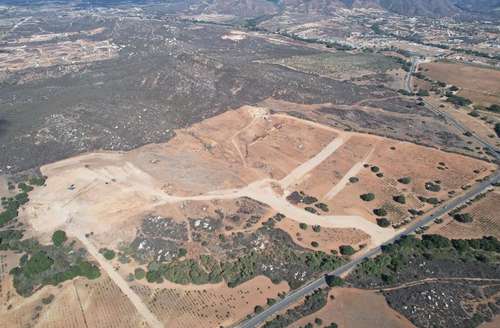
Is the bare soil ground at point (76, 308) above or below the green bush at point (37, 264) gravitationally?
below

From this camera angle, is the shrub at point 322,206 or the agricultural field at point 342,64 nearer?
the shrub at point 322,206

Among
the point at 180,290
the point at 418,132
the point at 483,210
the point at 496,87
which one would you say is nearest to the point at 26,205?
the point at 180,290

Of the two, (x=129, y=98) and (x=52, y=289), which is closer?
(x=52, y=289)

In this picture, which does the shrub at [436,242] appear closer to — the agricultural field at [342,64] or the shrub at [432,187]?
the shrub at [432,187]

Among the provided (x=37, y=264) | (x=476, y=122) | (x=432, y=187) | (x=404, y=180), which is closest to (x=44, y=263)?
(x=37, y=264)

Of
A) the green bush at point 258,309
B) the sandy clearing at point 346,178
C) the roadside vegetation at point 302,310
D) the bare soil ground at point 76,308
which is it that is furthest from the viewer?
the sandy clearing at point 346,178

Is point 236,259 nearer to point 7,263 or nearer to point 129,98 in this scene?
point 7,263

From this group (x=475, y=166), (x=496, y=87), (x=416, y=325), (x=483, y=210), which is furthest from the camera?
(x=496, y=87)

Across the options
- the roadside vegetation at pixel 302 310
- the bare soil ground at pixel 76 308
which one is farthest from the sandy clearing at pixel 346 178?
the bare soil ground at pixel 76 308
